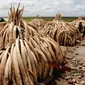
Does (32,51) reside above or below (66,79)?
above

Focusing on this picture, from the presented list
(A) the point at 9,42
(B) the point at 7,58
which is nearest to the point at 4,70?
(B) the point at 7,58

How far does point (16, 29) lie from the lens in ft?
18.1

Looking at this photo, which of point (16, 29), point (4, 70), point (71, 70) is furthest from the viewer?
point (71, 70)

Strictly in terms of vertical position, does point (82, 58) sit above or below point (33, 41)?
below

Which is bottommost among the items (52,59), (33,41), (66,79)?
(66,79)

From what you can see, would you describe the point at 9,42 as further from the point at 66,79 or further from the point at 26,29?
the point at 66,79

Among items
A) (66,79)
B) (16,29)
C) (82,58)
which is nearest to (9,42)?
(16,29)

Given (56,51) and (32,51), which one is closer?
(32,51)

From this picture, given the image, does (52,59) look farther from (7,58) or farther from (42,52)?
(7,58)

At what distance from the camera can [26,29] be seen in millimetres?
5684

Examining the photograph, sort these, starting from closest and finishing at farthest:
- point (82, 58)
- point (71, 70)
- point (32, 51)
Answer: point (32, 51) → point (71, 70) → point (82, 58)

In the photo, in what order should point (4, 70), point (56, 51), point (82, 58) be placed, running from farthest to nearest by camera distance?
point (82, 58), point (56, 51), point (4, 70)

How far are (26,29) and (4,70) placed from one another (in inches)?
57.6

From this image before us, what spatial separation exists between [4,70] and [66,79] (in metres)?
1.90
